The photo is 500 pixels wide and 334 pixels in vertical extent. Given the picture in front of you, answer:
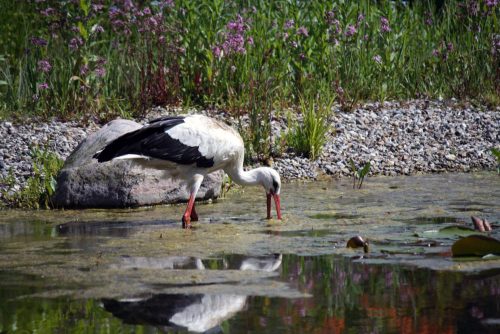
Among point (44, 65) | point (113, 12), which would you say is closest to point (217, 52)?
point (113, 12)

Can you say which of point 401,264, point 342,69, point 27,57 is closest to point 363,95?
point 342,69

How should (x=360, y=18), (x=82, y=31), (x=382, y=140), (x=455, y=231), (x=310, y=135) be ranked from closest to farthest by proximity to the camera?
(x=455, y=231), (x=310, y=135), (x=82, y=31), (x=382, y=140), (x=360, y=18)

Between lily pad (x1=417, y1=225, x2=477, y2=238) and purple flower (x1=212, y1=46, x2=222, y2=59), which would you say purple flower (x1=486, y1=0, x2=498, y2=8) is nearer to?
purple flower (x1=212, y1=46, x2=222, y2=59)

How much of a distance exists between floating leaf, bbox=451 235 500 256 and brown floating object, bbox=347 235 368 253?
610 millimetres

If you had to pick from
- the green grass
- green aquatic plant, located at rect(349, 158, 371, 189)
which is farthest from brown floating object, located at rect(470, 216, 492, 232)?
the green grass

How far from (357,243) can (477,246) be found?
0.84 m

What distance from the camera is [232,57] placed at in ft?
42.7

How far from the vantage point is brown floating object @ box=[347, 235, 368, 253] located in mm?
6926

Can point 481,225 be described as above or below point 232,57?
below

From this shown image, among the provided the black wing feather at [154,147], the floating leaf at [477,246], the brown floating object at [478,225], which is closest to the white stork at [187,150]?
the black wing feather at [154,147]

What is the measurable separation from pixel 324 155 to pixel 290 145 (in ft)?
1.40

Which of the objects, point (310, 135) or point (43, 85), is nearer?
point (310, 135)

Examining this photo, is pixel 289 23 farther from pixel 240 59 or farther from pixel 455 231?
pixel 455 231

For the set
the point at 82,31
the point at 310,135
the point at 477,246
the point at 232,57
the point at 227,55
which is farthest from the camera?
the point at 232,57
